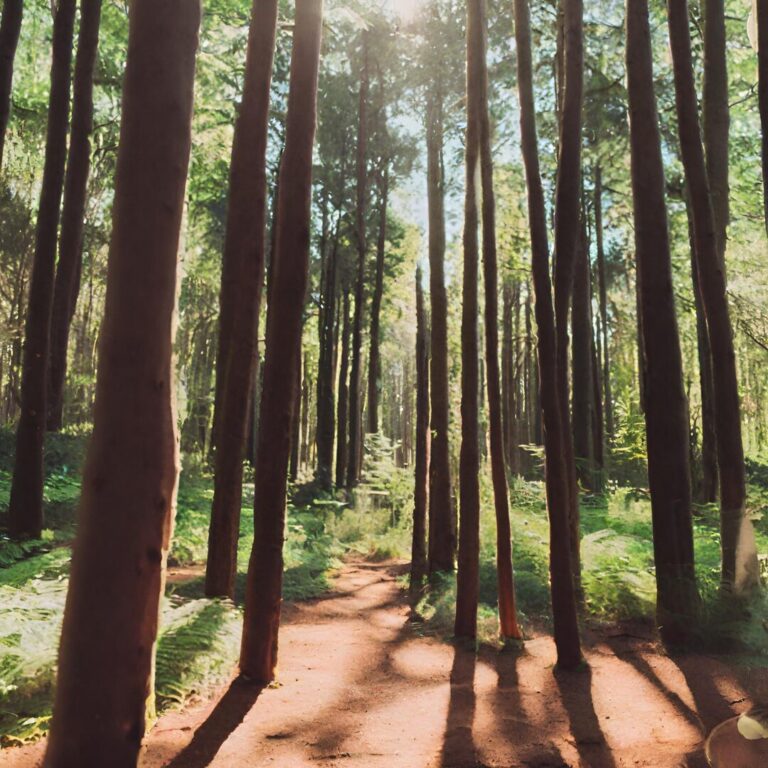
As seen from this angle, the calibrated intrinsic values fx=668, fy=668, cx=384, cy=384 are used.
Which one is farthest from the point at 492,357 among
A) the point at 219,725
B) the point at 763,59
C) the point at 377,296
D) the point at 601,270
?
the point at 601,270

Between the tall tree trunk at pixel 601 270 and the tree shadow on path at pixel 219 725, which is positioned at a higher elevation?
the tall tree trunk at pixel 601 270

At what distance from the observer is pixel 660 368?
22.2ft

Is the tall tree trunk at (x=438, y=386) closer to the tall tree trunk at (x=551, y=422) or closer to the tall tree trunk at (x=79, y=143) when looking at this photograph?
the tall tree trunk at (x=551, y=422)

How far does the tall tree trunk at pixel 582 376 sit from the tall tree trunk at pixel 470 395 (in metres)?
9.34

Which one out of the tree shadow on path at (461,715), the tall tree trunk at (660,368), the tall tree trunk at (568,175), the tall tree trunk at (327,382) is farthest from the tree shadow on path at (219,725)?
the tall tree trunk at (327,382)

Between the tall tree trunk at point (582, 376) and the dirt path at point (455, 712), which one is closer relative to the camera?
the dirt path at point (455, 712)

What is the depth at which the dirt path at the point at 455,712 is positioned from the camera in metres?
4.05

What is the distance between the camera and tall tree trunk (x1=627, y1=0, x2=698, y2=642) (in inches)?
254

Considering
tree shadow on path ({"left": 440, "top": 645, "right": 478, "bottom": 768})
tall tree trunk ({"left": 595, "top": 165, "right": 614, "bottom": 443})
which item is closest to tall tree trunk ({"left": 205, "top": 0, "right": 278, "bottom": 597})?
tree shadow on path ({"left": 440, "top": 645, "right": 478, "bottom": 768})

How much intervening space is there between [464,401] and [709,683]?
130 inches

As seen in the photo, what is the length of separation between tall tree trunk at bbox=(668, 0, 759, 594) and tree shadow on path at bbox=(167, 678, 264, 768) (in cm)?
514

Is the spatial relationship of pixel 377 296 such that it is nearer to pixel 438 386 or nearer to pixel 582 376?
pixel 582 376

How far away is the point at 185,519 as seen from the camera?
12727mm

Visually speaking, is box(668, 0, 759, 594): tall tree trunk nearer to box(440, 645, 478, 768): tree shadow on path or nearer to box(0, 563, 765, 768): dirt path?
box(0, 563, 765, 768): dirt path
